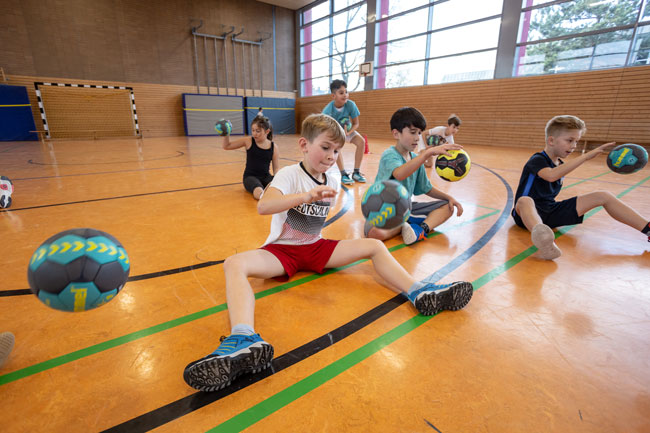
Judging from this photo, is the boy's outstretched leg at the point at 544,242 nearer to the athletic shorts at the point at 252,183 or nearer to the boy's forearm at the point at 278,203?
the boy's forearm at the point at 278,203

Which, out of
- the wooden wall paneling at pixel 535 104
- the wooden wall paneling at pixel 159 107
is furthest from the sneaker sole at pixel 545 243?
the wooden wall paneling at pixel 159 107

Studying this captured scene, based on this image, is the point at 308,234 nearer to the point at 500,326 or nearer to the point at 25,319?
the point at 500,326

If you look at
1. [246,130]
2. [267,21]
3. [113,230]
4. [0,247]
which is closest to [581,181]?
[113,230]

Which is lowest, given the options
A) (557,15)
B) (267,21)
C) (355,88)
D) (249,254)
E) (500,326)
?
(500,326)

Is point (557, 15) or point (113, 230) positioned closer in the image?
point (113, 230)

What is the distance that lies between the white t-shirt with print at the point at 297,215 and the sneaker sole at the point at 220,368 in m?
0.75

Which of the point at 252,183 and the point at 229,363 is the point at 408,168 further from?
the point at 252,183

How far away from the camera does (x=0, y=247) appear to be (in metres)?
2.29

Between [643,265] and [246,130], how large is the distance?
1716 cm

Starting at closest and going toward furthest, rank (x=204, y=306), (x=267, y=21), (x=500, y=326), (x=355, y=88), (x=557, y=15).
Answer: (x=500, y=326) → (x=204, y=306) → (x=557, y=15) → (x=355, y=88) → (x=267, y=21)

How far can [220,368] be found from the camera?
1.08 m

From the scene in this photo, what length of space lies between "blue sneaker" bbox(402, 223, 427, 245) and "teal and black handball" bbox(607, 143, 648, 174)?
1961 mm

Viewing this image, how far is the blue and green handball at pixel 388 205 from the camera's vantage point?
1.85 metres

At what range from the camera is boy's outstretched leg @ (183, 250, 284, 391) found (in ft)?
3.50
